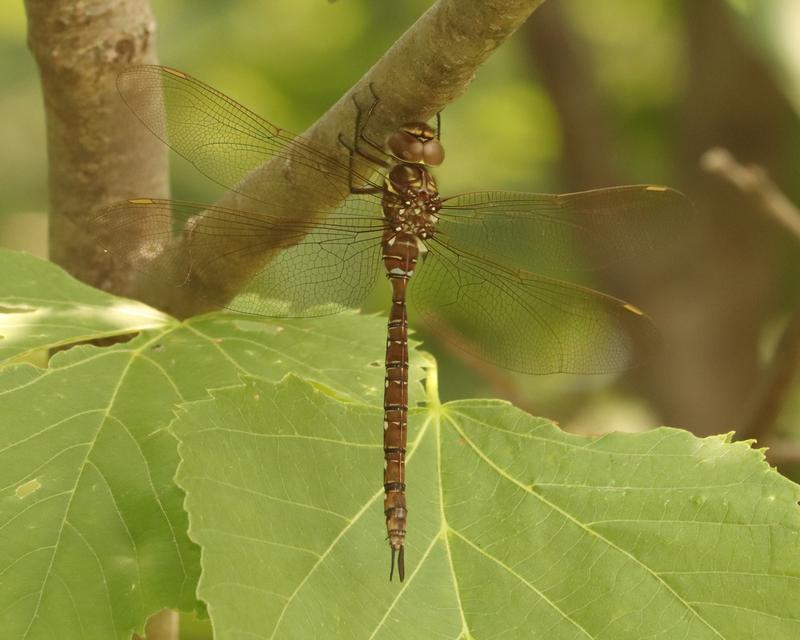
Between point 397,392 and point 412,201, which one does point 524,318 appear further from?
point 397,392

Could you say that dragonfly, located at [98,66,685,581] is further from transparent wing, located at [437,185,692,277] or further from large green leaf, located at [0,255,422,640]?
large green leaf, located at [0,255,422,640]

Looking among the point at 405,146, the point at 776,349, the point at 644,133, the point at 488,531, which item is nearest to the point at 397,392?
the point at 488,531

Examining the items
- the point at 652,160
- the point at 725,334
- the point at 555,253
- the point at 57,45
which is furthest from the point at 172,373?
the point at 652,160

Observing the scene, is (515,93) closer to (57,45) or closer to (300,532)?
(57,45)

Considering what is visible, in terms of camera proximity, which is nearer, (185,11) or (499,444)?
(499,444)

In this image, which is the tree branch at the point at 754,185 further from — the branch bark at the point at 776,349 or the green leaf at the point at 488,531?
the green leaf at the point at 488,531

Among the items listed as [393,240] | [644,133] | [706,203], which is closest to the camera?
[393,240]
